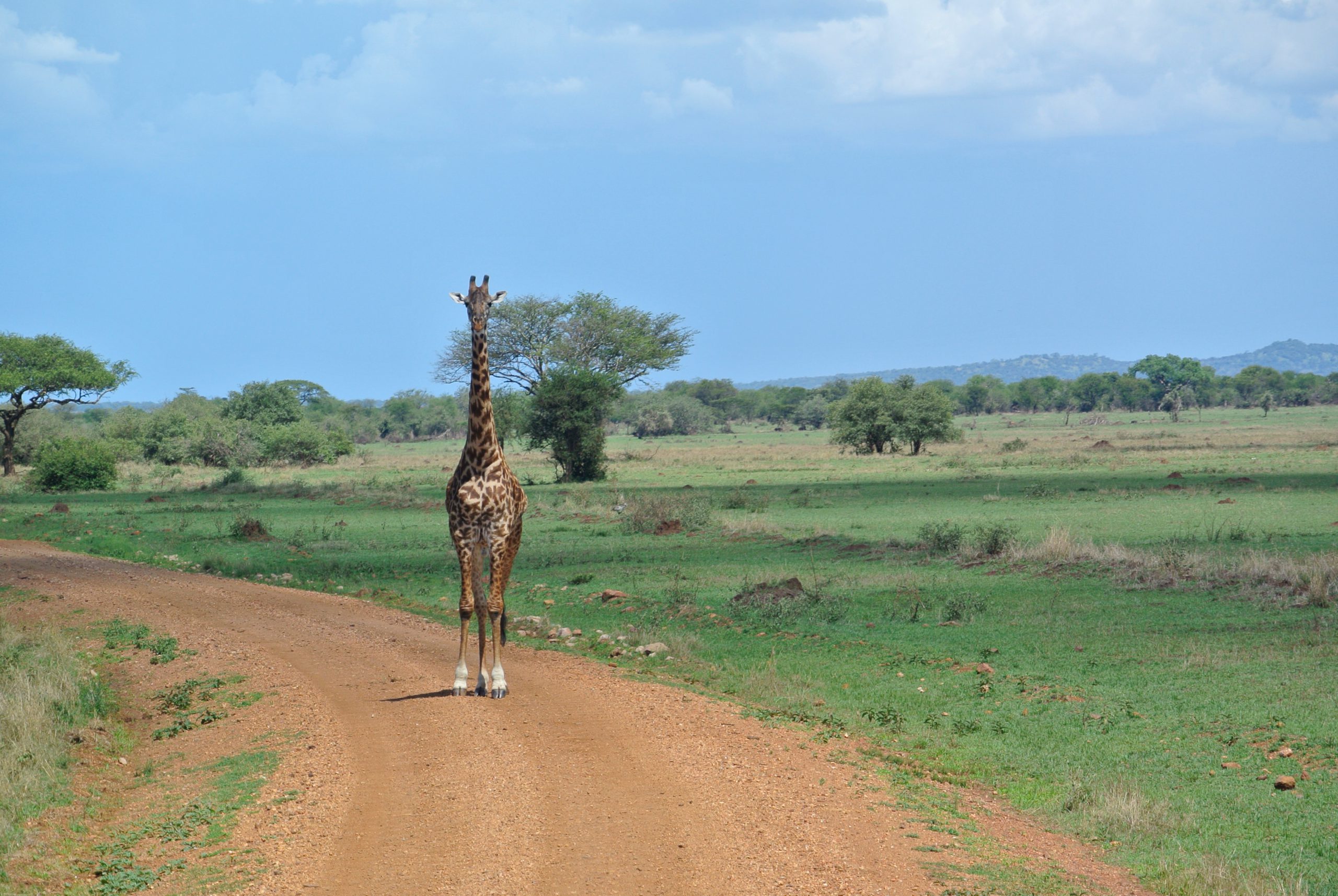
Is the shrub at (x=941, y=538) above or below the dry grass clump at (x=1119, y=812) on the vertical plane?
above

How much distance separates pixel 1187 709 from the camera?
1177 centimetres

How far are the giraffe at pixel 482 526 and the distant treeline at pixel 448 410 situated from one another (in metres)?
52.4

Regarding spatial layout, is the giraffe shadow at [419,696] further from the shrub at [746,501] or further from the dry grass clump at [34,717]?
the shrub at [746,501]

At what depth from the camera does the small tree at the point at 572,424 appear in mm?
49844

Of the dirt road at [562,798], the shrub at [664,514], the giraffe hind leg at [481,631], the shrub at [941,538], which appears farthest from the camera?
the shrub at [664,514]

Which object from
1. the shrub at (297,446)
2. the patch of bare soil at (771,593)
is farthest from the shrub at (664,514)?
the shrub at (297,446)

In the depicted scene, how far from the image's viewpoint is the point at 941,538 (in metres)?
23.6

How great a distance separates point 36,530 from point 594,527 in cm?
1381

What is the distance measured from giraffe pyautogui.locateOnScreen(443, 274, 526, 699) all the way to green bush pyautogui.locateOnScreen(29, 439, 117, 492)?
1638 inches

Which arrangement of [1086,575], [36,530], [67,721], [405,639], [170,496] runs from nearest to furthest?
1. [67,721]
2. [405,639]
3. [1086,575]
4. [36,530]
5. [170,496]

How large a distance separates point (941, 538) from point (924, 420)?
40029 millimetres

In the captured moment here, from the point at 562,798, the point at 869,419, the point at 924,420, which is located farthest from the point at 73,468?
the point at 562,798

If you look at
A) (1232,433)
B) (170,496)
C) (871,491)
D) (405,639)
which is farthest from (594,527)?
(1232,433)

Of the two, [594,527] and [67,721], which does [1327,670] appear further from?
[594,527]
